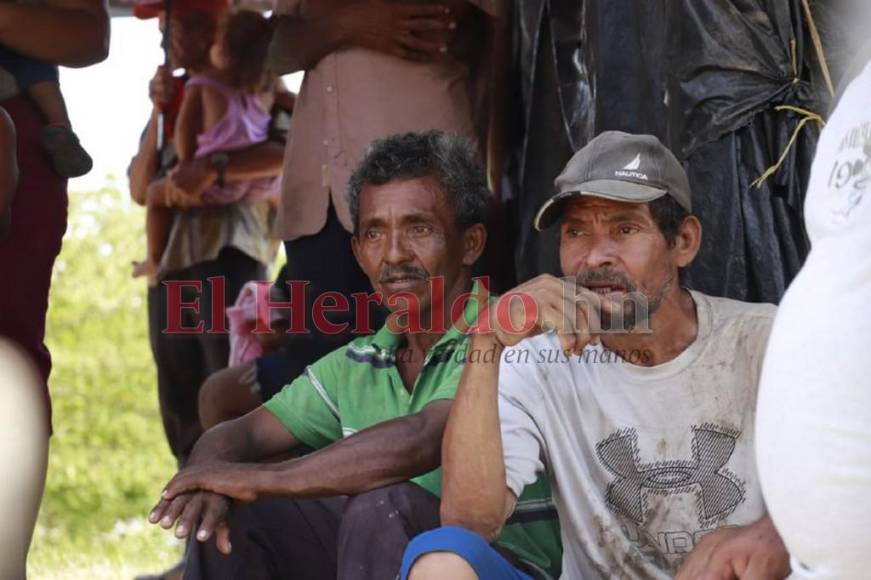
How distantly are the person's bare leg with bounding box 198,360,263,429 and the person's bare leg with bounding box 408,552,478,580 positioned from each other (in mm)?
1891

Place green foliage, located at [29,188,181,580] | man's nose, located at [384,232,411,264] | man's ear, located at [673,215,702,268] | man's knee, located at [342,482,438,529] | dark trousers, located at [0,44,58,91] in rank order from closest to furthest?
1. man's knee, located at [342,482,438,529]
2. man's ear, located at [673,215,702,268]
3. man's nose, located at [384,232,411,264]
4. dark trousers, located at [0,44,58,91]
5. green foliage, located at [29,188,181,580]

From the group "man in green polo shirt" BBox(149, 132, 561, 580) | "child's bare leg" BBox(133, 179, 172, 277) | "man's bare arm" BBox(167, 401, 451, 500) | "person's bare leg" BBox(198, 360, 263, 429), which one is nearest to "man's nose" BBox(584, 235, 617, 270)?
"man in green polo shirt" BBox(149, 132, 561, 580)

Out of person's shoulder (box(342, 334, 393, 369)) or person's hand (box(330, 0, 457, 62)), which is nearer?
person's shoulder (box(342, 334, 393, 369))

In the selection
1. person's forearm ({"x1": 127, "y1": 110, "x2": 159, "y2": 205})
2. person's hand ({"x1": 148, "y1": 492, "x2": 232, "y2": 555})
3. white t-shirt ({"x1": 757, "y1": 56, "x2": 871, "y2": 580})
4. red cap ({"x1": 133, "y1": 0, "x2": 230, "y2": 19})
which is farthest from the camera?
person's forearm ({"x1": 127, "y1": 110, "x2": 159, "y2": 205})

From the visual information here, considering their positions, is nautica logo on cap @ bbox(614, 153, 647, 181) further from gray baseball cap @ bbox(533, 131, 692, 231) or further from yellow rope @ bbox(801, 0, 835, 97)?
yellow rope @ bbox(801, 0, 835, 97)

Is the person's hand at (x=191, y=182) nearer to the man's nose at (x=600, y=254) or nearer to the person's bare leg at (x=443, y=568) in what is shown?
the man's nose at (x=600, y=254)

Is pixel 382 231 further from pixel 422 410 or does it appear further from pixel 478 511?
pixel 478 511

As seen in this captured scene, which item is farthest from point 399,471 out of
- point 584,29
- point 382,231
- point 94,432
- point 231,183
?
point 94,432

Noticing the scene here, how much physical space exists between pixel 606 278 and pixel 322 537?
86 cm

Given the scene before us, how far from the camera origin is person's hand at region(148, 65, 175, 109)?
584 cm

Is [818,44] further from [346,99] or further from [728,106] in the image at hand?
[346,99]

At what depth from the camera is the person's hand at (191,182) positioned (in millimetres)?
5660

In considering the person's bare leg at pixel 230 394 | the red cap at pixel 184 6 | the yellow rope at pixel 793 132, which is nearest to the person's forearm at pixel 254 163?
the red cap at pixel 184 6

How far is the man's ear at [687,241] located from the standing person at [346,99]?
34.4 inches
